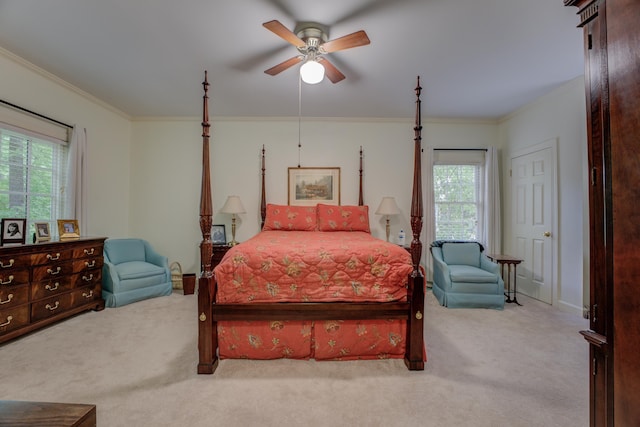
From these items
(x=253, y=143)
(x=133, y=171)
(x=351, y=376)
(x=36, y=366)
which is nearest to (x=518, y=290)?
(x=351, y=376)

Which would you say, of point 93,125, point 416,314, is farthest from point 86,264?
point 416,314

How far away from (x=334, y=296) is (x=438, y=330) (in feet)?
4.52

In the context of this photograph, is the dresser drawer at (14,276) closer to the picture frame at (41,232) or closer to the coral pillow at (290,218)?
the picture frame at (41,232)

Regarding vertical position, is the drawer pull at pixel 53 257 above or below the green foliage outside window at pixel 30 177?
below

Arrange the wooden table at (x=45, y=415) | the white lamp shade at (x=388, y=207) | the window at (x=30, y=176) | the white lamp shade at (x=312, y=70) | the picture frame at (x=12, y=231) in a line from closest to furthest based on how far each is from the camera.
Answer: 1. the wooden table at (x=45, y=415)
2. the white lamp shade at (x=312, y=70)
3. the picture frame at (x=12, y=231)
4. the window at (x=30, y=176)
5. the white lamp shade at (x=388, y=207)

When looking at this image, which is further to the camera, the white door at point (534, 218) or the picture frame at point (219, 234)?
the picture frame at point (219, 234)

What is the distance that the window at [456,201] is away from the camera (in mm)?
4602

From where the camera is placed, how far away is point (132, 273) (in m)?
3.58

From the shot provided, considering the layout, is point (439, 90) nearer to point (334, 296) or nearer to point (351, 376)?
point (334, 296)

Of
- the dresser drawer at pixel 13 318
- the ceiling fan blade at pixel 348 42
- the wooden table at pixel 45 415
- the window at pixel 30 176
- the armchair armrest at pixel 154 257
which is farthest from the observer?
the armchair armrest at pixel 154 257

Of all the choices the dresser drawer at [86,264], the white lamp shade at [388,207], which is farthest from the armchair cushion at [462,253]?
the dresser drawer at [86,264]

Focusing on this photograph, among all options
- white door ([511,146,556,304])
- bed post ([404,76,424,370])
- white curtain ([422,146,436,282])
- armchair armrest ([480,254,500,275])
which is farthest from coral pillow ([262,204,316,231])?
white door ([511,146,556,304])

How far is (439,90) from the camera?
138 inches

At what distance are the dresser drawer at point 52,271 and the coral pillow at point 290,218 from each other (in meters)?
2.17
